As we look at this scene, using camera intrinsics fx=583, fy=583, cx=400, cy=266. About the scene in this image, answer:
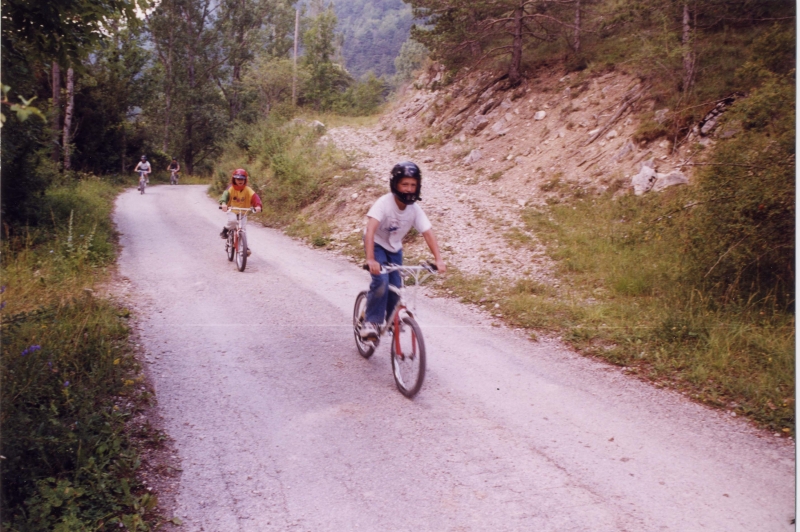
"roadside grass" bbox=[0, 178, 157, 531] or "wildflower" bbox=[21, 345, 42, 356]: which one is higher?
"wildflower" bbox=[21, 345, 42, 356]

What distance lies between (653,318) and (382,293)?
12.6 feet

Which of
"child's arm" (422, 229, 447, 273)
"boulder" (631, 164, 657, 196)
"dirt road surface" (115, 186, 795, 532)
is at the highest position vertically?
"boulder" (631, 164, 657, 196)

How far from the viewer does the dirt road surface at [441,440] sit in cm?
362

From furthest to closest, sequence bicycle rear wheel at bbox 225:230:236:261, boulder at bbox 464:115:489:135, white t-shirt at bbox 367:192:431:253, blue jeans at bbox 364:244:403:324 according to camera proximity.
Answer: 1. boulder at bbox 464:115:489:135
2. bicycle rear wheel at bbox 225:230:236:261
3. blue jeans at bbox 364:244:403:324
4. white t-shirt at bbox 367:192:431:253

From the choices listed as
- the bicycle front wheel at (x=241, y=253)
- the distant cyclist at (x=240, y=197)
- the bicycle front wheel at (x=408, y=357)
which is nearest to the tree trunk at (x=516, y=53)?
the distant cyclist at (x=240, y=197)

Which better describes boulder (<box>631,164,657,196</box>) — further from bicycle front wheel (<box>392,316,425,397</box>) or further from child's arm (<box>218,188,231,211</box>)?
bicycle front wheel (<box>392,316,425,397</box>)

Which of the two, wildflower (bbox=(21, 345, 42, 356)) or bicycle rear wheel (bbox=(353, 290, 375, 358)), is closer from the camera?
wildflower (bbox=(21, 345, 42, 356))

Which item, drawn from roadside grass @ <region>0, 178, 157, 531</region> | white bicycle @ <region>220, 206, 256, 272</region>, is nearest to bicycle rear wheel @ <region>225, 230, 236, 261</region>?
white bicycle @ <region>220, 206, 256, 272</region>

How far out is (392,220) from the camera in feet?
18.7

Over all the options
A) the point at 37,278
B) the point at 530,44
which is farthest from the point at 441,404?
the point at 530,44

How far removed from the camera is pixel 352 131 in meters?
29.8

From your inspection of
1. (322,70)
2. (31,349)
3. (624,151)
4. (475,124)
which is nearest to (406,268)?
(31,349)

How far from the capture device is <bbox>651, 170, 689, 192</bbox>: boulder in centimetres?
1220

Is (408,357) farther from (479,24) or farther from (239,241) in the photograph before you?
(479,24)
